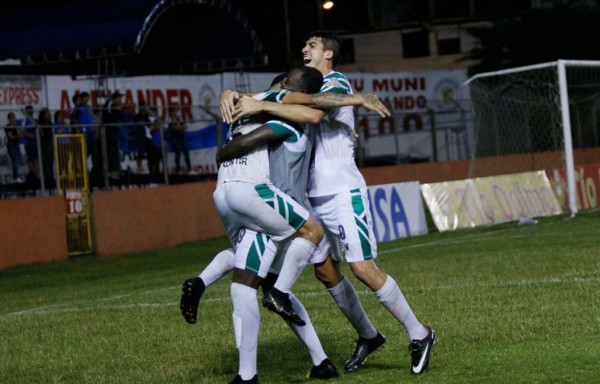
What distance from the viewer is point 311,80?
29.7 feet

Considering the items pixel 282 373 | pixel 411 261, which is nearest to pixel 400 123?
pixel 411 261

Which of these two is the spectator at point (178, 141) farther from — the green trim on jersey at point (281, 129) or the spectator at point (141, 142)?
the green trim on jersey at point (281, 129)

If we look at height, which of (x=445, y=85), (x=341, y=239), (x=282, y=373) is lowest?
(x=282, y=373)

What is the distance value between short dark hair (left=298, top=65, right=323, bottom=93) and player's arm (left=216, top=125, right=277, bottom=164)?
1.52ft

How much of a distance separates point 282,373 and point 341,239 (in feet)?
3.47

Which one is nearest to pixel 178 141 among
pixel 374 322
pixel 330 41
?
pixel 374 322

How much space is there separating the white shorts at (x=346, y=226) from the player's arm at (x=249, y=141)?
0.81m

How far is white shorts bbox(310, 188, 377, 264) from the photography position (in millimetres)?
9156

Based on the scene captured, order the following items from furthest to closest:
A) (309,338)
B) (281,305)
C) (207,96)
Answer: (207,96), (309,338), (281,305)

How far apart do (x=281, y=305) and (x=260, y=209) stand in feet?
2.09

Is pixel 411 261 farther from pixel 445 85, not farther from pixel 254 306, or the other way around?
pixel 445 85

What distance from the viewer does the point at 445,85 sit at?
1506 inches

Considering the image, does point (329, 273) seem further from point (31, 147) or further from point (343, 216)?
point (31, 147)

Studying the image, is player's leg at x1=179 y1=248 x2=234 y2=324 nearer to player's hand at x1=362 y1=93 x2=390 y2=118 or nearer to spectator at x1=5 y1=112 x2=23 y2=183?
player's hand at x1=362 y1=93 x2=390 y2=118
